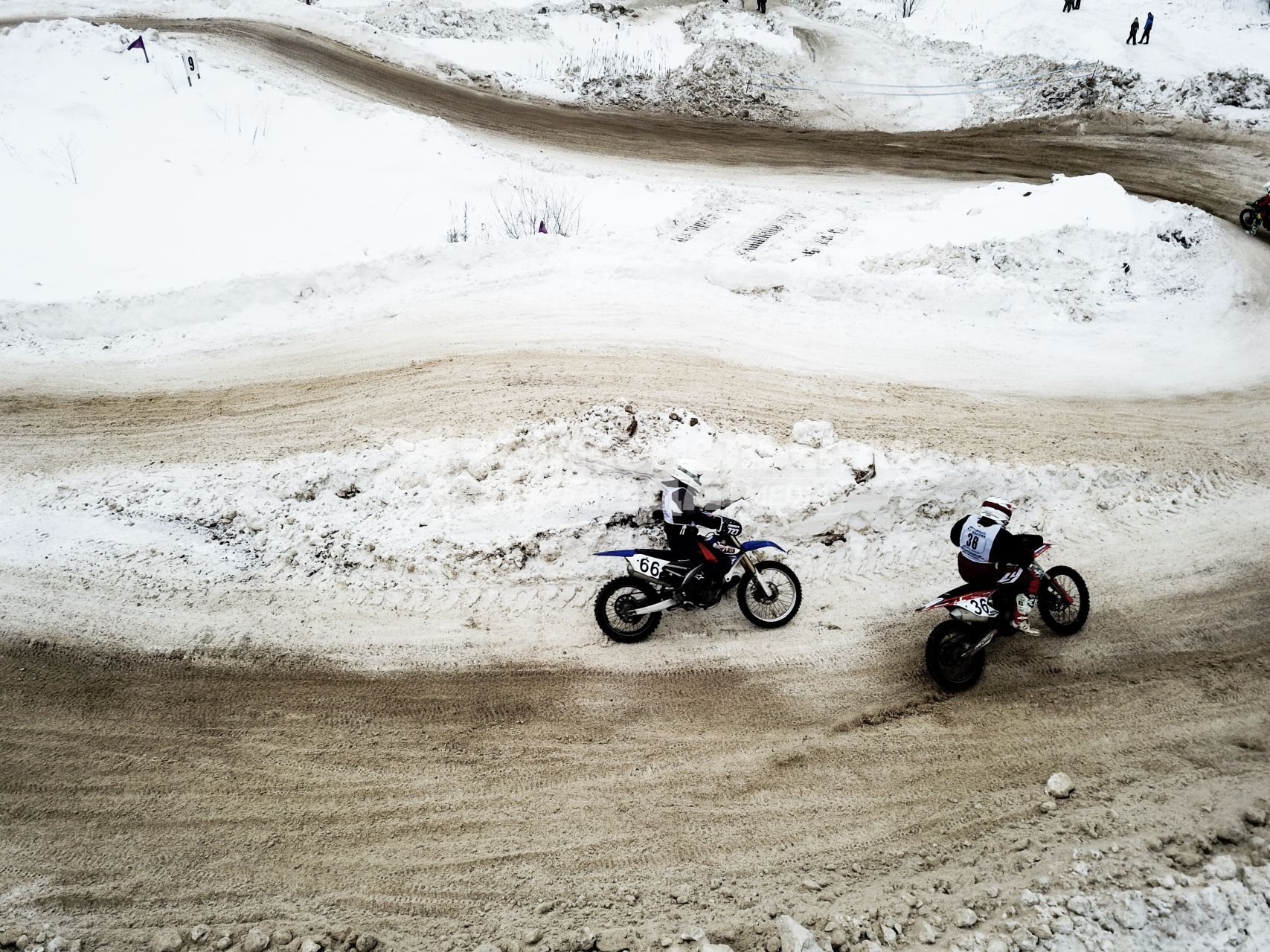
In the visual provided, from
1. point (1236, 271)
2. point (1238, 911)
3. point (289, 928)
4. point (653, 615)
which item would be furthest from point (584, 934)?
point (1236, 271)

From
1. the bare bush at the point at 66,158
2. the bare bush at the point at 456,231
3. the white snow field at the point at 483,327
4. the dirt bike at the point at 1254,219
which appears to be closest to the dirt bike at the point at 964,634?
the white snow field at the point at 483,327

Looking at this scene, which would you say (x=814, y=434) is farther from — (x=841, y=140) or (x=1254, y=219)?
(x=841, y=140)

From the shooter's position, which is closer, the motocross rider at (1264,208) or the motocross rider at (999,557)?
the motocross rider at (999,557)

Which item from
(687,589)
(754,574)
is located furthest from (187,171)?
(754,574)

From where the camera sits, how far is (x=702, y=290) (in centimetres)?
1217

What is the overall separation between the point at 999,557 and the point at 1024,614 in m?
0.80

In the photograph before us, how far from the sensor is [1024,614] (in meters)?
7.29

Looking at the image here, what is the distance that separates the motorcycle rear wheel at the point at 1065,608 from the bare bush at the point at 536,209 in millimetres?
10126

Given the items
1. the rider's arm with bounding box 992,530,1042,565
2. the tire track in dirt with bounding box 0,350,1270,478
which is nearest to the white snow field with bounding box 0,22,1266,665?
the tire track in dirt with bounding box 0,350,1270,478

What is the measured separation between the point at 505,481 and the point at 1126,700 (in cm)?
671

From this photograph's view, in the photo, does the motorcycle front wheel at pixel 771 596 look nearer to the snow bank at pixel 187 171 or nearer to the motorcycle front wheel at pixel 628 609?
the motorcycle front wheel at pixel 628 609

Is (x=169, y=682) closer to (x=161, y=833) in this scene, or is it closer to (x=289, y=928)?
(x=161, y=833)

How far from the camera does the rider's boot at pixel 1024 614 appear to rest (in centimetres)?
704

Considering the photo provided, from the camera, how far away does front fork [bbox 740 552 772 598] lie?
7.46 metres
